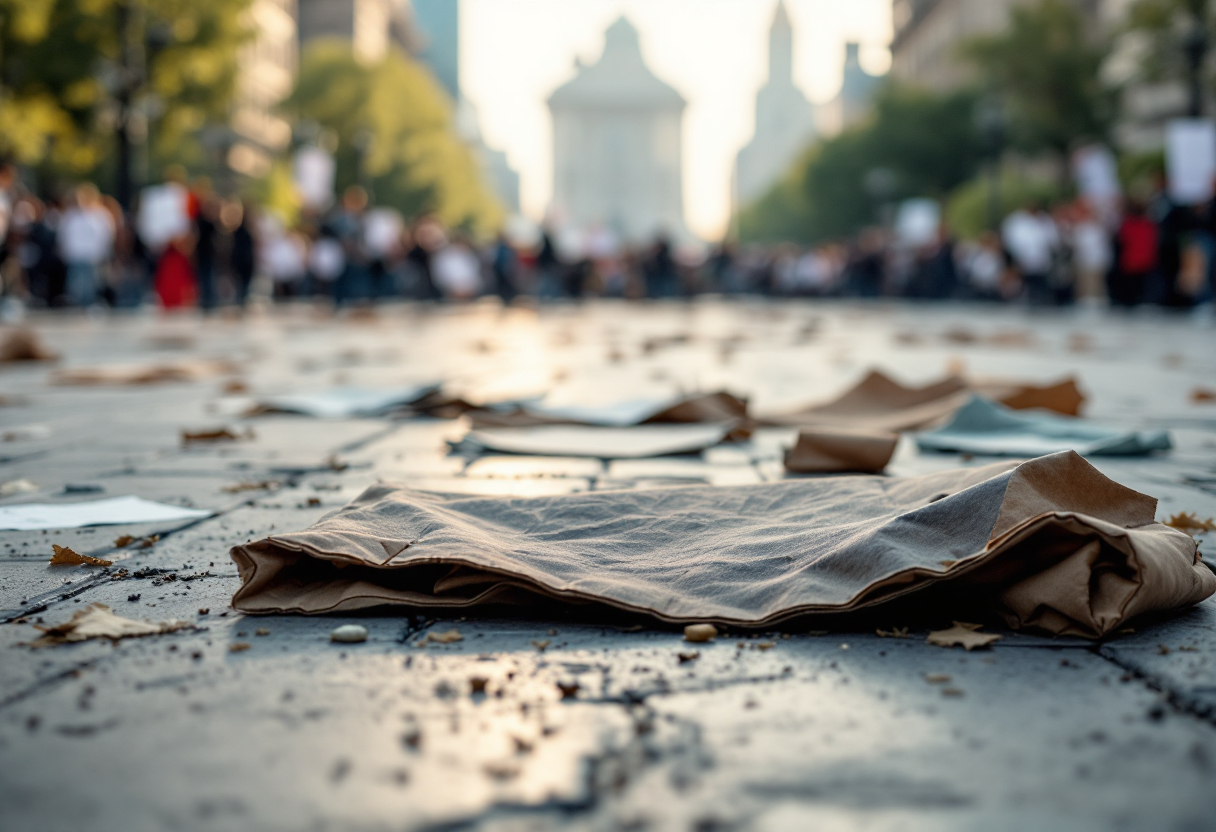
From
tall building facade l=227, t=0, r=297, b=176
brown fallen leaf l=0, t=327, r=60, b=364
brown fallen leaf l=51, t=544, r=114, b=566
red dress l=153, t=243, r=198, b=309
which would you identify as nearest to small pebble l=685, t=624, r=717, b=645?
brown fallen leaf l=51, t=544, r=114, b=566

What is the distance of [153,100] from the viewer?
30.1 m

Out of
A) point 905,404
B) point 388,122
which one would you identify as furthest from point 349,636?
point 388,122

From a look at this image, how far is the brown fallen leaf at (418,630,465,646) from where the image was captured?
2.05 meters

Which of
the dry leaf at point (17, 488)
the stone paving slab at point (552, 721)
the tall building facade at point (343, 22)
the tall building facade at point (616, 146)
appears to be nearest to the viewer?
the stone paving slab at point (552, 721)

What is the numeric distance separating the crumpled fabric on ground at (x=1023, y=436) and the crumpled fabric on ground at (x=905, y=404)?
0.34m

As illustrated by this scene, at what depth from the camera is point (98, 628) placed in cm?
207

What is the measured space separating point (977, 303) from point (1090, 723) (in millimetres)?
28006

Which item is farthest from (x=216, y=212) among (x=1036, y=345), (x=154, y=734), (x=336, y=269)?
(x=154, y=734)

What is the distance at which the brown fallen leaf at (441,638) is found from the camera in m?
2.05

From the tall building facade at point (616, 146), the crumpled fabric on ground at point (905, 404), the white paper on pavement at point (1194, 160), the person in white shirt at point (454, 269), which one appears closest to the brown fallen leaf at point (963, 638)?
the crumpled fabric on ground at point (905, 404)

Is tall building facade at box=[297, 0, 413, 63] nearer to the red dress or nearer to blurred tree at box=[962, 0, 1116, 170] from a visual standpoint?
blurred tree at box=[962, 0, 1116, 170]

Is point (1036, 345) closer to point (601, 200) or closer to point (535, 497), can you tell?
point (535, 497)

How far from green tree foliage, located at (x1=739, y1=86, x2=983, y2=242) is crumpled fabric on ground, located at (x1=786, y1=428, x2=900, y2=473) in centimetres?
4964

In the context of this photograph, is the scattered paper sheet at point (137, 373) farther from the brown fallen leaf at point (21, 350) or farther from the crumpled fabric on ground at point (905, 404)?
the crumpled fabric on ground at point (905, 404)
